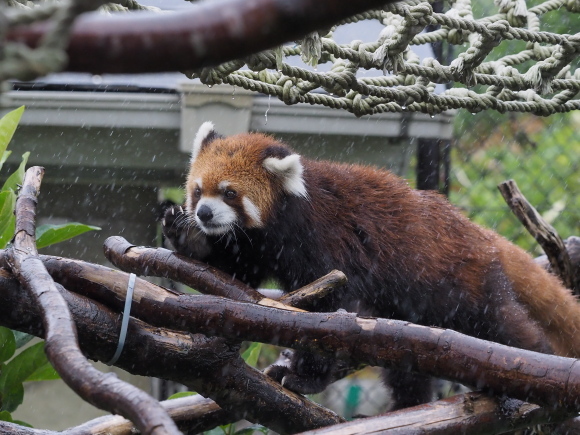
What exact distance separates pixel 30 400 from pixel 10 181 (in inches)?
90.6

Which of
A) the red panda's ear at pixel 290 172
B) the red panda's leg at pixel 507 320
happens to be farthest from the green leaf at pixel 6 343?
the red panda's leg at pixel 507 320

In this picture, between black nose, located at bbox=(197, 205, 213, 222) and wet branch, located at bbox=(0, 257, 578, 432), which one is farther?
black nose, located at bbox=(197, 205, 213, 222)

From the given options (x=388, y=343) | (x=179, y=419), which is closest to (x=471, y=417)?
(x=388, y=343)

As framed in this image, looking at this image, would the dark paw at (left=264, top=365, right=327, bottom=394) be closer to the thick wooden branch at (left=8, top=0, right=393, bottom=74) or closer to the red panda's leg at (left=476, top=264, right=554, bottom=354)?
the red panda's leg at (left=476, top=264, right=554, bottom=354)

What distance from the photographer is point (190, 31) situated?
1.98ft

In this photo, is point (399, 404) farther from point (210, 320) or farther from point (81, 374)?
point (81, 374)

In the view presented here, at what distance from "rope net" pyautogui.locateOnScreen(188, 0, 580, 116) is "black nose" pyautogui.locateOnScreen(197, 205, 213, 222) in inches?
23.6

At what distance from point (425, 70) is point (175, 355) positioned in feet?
4.67

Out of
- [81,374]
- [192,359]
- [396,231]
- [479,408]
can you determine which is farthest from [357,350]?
[396,231]

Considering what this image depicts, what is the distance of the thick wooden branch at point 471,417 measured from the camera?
6.17 feet

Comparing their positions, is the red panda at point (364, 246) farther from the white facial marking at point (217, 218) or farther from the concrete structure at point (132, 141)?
the concrete structure at point (132, 141)

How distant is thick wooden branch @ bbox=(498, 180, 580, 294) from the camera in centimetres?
357

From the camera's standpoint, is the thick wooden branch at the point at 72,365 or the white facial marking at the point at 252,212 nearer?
the thick wooden branch at the point at 72,365

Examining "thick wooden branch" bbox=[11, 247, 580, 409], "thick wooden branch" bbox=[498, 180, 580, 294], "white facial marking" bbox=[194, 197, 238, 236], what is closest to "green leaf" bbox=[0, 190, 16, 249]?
"white facial marking" bbox=[194, 197, 238, 236]
